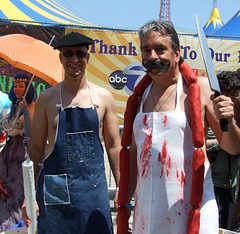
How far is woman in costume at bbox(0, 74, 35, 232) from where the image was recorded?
3.48 m

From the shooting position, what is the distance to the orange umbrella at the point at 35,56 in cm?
374

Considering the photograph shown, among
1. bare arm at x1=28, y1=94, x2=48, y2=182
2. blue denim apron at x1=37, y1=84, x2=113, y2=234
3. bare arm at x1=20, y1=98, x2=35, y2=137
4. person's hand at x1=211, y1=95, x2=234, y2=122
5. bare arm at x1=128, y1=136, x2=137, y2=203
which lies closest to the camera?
person's hand at x1=211, y1=95, x2=234, y2=122

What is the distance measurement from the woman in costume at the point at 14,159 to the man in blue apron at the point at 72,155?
43.3 inches

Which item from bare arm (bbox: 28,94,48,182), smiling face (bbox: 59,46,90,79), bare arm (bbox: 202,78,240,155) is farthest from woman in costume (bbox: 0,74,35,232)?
bare arm (bbox: 202,78,240,155)

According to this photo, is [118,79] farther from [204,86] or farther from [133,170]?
[204,86]

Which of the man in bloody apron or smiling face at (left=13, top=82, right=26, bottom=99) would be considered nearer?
the man in bloody apron

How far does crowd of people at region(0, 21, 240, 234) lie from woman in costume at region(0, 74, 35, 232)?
0.01 metres

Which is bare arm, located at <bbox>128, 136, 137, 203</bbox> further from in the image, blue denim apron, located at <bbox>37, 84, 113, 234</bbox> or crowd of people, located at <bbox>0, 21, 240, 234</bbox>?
blue denim apron, located at <bbox>37, 84, 113, 234</bbox>

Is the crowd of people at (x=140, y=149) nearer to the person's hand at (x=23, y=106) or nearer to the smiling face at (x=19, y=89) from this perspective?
the person's hand at (x=23, y=106)

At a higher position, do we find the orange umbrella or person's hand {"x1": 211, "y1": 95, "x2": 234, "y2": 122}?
the orange umbrella

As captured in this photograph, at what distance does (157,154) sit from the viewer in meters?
1.83

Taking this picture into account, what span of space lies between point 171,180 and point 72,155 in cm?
79

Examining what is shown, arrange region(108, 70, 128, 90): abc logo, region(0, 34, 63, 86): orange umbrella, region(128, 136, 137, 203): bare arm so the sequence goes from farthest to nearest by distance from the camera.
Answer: region(108, 70, 128, 90): abc logo < region(0, 34, 63, 86): orange umbrella < region(128, 136, 137, 203): bare arm

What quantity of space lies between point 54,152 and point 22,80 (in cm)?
170
